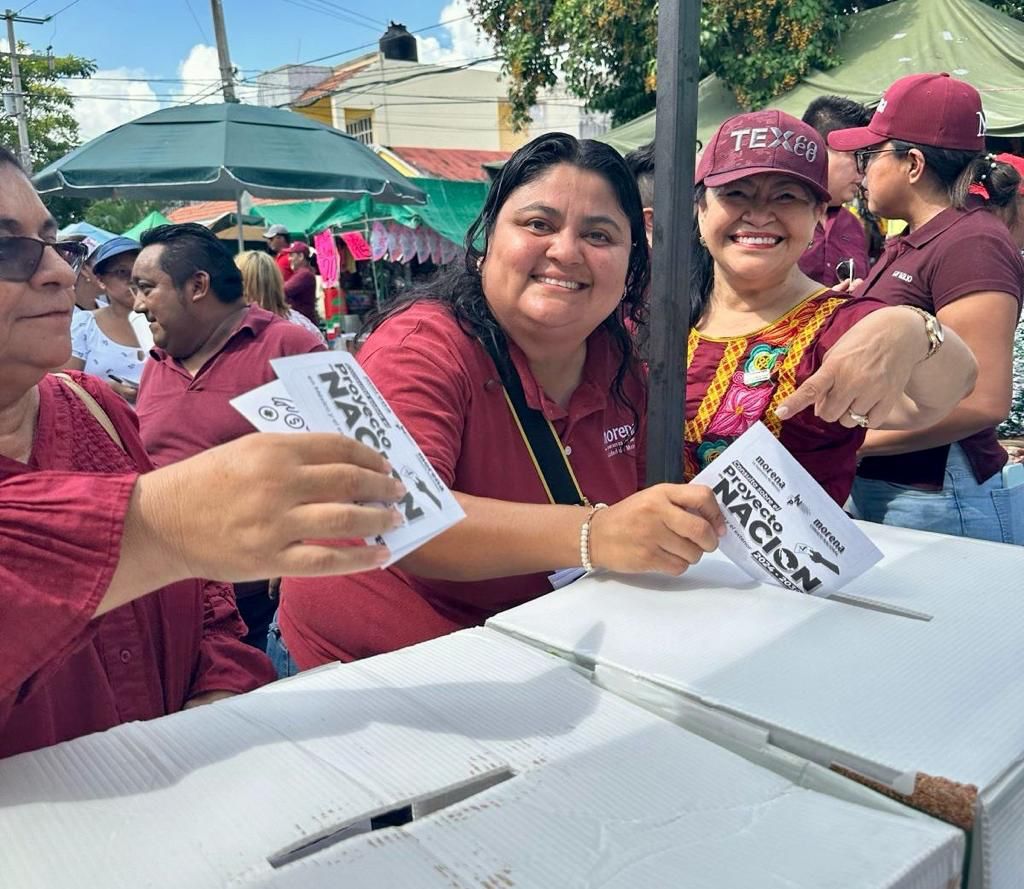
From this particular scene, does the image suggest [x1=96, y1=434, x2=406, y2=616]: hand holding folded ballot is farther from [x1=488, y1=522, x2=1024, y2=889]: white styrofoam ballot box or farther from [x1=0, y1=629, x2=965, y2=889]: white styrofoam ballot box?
[x1=488, y1=522, x2=1024, y2=889]: white styrofoam ballot box

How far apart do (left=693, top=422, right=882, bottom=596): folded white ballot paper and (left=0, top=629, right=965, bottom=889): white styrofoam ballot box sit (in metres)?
0.36

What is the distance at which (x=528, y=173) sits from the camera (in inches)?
63.1

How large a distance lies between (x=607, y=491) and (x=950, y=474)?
3.13ft

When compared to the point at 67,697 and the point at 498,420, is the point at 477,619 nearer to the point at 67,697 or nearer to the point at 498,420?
the point at 498,420

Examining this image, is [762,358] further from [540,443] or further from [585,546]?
[585,546]

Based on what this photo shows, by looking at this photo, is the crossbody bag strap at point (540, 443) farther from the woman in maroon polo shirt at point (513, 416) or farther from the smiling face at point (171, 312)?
the smiling face at point (171, 312)

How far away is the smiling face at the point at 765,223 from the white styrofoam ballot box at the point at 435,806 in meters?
1.20

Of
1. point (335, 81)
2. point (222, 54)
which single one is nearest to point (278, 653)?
point (222, 54)

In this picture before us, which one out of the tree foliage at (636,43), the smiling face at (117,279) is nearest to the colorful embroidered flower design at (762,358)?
the smiling face at (117,279)

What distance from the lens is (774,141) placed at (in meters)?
1.77

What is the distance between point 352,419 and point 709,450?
1.10m

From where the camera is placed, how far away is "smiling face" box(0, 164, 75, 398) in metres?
1.09

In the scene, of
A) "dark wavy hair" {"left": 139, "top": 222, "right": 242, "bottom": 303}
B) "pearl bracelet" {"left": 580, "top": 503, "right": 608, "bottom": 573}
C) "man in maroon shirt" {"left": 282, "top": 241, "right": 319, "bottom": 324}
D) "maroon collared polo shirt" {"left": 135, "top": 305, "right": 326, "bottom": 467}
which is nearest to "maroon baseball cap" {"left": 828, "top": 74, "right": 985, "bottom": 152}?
"pearl bracelet" {"left": 580, "top": 503, "right": 608, "bottom": 573}

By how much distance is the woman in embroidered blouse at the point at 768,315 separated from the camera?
1708mm
